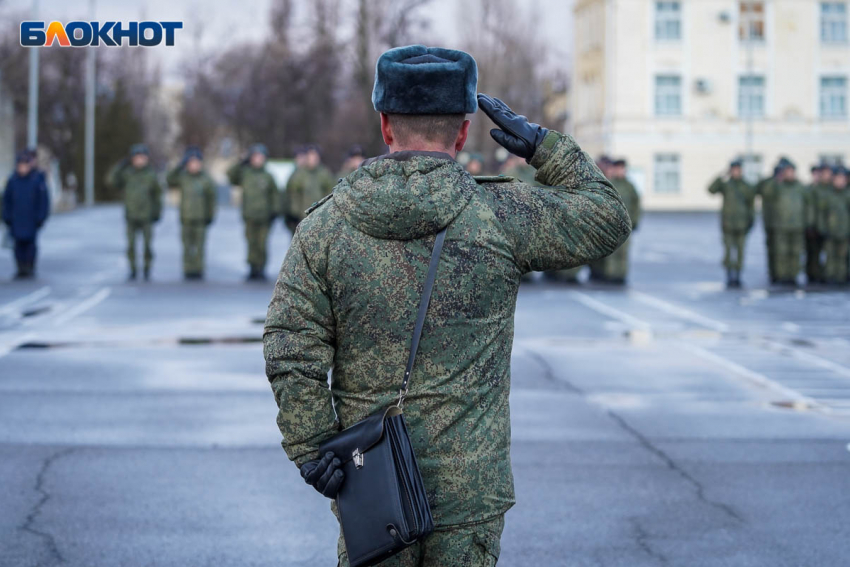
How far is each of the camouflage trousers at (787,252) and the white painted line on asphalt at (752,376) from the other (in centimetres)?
828

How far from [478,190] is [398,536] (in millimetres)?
869

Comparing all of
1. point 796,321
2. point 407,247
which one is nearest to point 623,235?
point 407,247

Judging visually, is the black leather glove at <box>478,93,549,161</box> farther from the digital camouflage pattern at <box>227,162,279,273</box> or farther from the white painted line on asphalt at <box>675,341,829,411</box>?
the digital camouflage pattern at <box>227,162,279,273</box>

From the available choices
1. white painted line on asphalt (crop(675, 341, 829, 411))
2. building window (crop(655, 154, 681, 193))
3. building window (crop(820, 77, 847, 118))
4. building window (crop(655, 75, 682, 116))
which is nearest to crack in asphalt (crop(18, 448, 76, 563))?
white painted line on asphalt (crop(675, 341, 829, 411))

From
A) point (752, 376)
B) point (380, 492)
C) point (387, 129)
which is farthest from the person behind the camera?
point (752, 376)

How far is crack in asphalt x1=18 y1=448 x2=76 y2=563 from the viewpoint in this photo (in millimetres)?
5582

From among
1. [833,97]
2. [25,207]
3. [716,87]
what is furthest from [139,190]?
[833,97]

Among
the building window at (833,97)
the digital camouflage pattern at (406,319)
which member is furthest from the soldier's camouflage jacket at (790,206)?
the building window at (833,97)

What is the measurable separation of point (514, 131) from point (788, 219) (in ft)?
59.6

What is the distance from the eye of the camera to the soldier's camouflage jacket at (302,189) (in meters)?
20.9

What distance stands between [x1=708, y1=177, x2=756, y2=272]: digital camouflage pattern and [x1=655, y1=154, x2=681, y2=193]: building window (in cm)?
4299

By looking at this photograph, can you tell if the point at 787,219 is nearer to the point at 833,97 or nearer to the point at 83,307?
the point at 83,307

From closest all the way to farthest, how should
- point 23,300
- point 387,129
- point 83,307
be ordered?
point 387,129 < point 83,307 < point 23,300

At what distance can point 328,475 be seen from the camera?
122 inches
